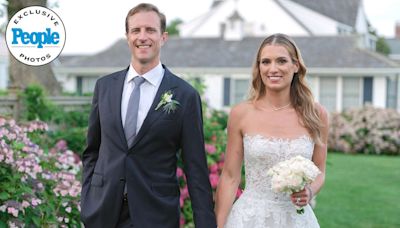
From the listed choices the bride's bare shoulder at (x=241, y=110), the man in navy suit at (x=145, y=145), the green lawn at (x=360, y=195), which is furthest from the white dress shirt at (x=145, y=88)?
the green lawn at (x=360, y=195)

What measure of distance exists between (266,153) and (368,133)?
19.5m

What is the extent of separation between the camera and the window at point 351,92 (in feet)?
97.2

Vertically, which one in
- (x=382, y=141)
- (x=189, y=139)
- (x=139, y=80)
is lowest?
(x=382, y=141)

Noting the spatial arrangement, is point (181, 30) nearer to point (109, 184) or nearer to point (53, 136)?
point (53, 136)

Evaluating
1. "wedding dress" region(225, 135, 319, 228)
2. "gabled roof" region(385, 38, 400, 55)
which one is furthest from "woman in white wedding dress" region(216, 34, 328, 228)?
"gabled roof" region(385, 38, 400, 55)

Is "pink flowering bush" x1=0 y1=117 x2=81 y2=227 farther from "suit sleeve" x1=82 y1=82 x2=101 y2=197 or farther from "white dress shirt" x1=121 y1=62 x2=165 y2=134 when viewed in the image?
"white dress shirt" x1=121 y1=62 x2=165 y2=134

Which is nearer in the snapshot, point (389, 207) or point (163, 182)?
→ point (163, 182)

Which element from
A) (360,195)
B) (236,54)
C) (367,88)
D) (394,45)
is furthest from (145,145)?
(394,45)

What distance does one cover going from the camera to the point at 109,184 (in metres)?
3.85

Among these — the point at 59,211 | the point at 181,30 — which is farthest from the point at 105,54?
the point at 59,211

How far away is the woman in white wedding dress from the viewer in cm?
427

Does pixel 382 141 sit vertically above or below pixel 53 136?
below

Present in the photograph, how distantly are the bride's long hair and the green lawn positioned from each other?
18.3 ft

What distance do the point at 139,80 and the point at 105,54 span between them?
30.7 metres
